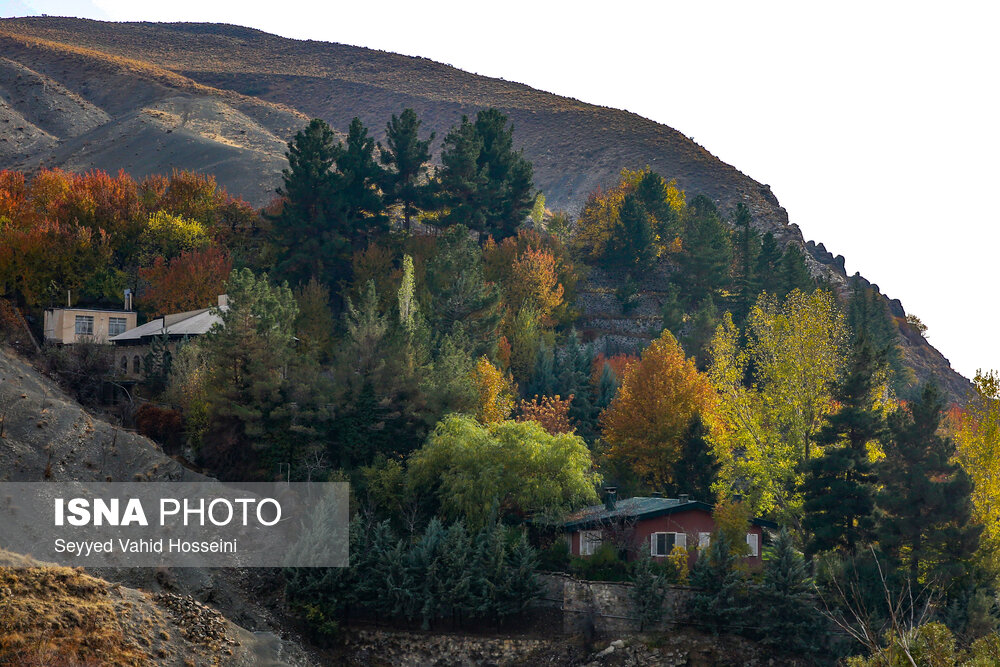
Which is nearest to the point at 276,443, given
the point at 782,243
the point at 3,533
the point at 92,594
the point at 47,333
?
the point at 3,533

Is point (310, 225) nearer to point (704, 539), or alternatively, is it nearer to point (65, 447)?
point (65, 447)

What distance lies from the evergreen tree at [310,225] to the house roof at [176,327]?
7837mm

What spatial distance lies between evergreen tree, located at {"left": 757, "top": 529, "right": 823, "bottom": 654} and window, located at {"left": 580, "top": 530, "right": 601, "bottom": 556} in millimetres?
7277

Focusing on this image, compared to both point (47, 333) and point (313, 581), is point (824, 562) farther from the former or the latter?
point (47, 333)

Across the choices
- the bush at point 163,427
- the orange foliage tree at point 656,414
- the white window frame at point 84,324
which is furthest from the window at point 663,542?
the white window frame at point 84,324

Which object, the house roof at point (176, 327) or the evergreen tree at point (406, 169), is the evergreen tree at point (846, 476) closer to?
the house roof at point (176, 327)

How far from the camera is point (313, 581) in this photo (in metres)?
44.2

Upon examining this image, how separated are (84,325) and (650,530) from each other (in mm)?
36722

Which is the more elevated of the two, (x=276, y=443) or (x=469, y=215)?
(x=469, y=215)

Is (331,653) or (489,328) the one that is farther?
(489,328)

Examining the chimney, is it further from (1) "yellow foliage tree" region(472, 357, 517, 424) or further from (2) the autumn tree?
(1) "yellow foliage tree" region(472, 357, 517, 424)

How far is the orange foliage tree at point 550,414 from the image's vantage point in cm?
5922

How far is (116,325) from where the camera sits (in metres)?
67.6

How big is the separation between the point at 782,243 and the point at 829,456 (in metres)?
89.5
